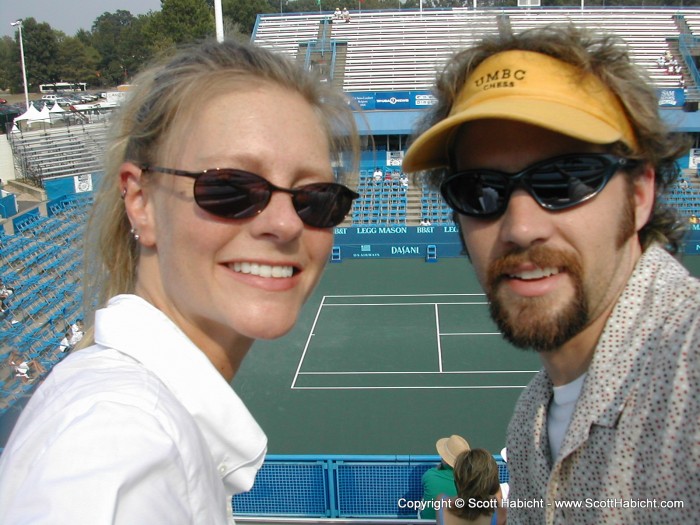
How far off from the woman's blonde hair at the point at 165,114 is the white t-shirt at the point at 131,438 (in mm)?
419

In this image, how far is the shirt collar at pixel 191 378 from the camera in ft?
4.21

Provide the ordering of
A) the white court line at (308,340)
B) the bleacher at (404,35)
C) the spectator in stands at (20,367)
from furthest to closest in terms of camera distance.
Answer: the bleacher at (404,35) → the white court line at (308,340) → the spectator in stands at (20,367)

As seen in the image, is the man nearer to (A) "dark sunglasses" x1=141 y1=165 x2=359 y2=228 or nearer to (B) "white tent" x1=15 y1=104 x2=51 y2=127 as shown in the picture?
(A) "dark sunglasses" x1=141 y1=165 x2=359 y2=228

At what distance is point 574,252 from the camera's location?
1590 mm

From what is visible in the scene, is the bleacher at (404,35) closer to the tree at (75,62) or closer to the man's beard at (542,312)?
the man's beard at (542,312)

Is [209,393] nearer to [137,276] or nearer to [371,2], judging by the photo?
[137,276]

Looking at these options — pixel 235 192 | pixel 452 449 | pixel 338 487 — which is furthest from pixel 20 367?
pixel 235 192

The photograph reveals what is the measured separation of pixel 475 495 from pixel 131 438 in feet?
9.71

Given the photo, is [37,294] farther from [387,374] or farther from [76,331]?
[387,374]

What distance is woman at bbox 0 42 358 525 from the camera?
3.30ft

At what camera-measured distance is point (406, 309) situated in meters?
15.0

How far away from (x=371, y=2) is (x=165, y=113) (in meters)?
72.7

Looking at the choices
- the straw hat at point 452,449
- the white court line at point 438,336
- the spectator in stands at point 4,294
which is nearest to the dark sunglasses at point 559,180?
the straw hat at point 452,449

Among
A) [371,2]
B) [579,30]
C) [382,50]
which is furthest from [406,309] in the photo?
[371,2]
